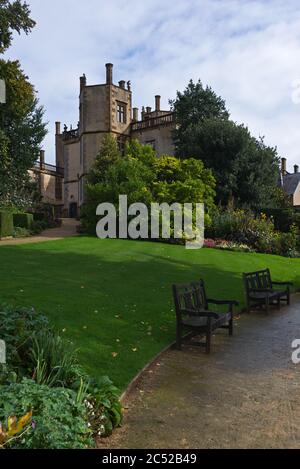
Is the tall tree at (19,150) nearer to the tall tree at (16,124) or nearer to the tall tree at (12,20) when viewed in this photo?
the tall tree at (16,124)

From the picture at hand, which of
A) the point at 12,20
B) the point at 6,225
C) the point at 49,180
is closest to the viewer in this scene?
the point at 12,20

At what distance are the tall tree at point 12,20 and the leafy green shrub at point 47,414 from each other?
19371 millimetres

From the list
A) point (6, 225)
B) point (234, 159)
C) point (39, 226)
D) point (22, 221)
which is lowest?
point (39, 226)

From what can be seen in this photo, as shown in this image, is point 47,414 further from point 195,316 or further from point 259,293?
point 259,293

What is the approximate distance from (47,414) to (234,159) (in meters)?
33.4

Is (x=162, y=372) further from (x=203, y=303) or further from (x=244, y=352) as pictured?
(x=203, y=303)

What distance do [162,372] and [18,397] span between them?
2.70m

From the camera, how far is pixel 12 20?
2031 cm

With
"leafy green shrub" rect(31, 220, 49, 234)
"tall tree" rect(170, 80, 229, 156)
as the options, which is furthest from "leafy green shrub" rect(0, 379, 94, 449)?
"tall tree" rect(170, 80, 229, 156)

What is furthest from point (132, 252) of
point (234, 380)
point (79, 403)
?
point (79, 403)

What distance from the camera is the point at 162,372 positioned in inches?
258

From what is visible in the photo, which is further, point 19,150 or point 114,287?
point 19,150

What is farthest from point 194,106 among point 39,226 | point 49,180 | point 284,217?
point 49,180

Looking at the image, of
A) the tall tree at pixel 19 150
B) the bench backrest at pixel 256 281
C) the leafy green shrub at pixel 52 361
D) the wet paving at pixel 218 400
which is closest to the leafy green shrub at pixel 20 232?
the tall tree at pixel 19 150
